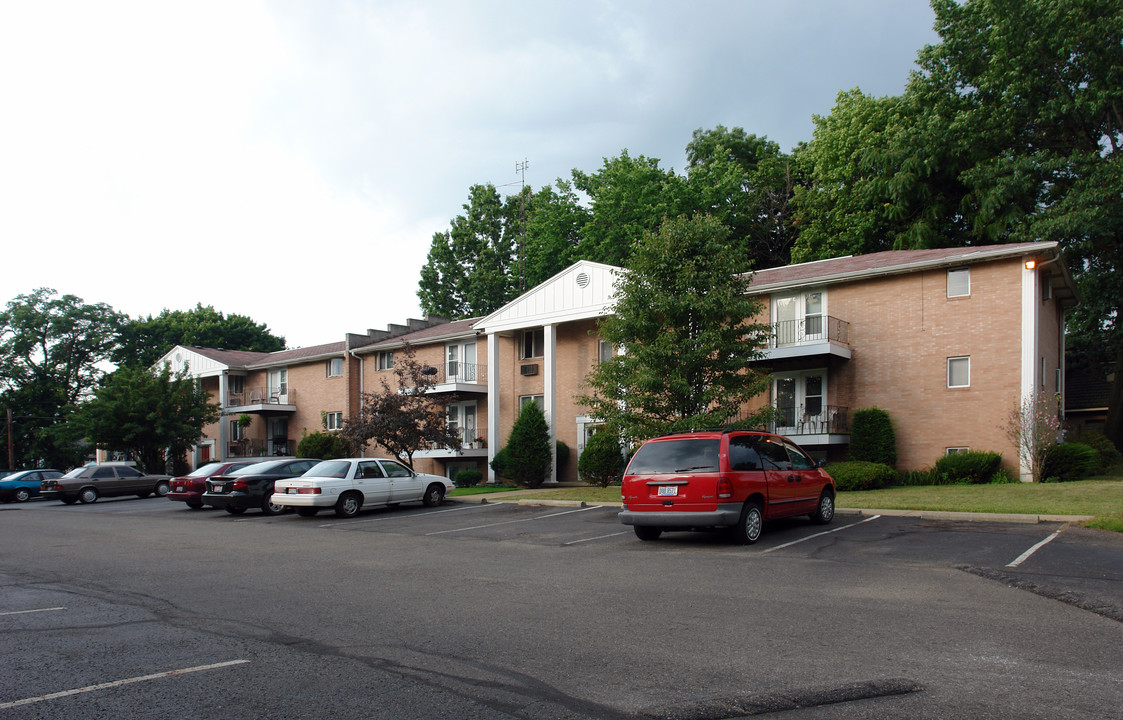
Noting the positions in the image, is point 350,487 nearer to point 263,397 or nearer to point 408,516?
point 408,516

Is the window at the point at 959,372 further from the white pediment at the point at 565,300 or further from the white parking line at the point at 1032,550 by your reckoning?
the white parking line at the point at 1032,550

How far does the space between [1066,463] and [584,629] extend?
19.2 m

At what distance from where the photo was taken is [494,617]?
7371mm

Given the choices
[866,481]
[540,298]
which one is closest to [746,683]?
[866,481]

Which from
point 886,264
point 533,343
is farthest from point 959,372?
point 533,343

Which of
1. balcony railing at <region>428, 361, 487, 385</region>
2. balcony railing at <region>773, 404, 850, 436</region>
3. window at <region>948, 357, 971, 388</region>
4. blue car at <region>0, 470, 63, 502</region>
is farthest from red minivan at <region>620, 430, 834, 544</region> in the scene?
blue car at <region>0, 470, 63, 502</region>

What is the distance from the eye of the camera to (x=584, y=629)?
680 centimetres

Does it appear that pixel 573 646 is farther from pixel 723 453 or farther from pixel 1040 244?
pixel 1040 244

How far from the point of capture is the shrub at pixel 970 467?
70.9ft

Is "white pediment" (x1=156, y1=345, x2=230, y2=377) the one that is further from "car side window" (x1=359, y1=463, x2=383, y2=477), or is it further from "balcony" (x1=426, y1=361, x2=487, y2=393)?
"car side window" (x1=359, y1=463, x2=383, y2=477)

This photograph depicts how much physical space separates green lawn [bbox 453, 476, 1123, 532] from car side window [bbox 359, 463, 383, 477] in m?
4.62

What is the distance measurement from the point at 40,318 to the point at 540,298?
49.2 metres

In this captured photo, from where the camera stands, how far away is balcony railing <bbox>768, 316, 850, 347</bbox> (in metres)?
24.6

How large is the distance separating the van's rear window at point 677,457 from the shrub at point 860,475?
374 inches
